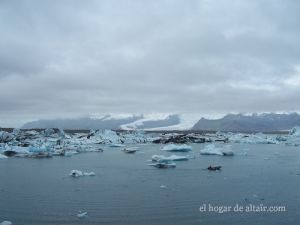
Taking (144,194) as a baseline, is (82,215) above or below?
below

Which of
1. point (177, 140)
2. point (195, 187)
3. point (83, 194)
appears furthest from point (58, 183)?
point (177, 140)

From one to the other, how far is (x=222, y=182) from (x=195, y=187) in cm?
168

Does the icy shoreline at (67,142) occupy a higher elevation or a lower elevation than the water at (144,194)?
higher

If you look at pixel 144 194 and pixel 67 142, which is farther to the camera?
pixel 67 142

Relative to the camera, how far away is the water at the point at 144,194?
10.9m

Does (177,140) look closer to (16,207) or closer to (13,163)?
(13,163)

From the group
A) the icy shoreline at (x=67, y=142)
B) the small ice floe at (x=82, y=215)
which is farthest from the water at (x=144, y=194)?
the icy shoreline at (x=67, y=142)

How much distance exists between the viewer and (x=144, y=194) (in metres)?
13.8

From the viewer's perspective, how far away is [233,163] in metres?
24.1

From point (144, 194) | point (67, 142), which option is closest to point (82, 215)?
point (144, 194)

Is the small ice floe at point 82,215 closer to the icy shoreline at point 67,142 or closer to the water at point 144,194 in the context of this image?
the water at point 144,194

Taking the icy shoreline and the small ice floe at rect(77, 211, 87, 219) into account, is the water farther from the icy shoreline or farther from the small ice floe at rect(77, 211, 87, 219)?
the icy shoreline

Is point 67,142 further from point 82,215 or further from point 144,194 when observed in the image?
point 82,215

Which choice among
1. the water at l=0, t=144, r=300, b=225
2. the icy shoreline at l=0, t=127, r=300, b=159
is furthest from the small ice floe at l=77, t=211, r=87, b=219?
the icy shoreline at l=0, t=127, r=300, b=159
